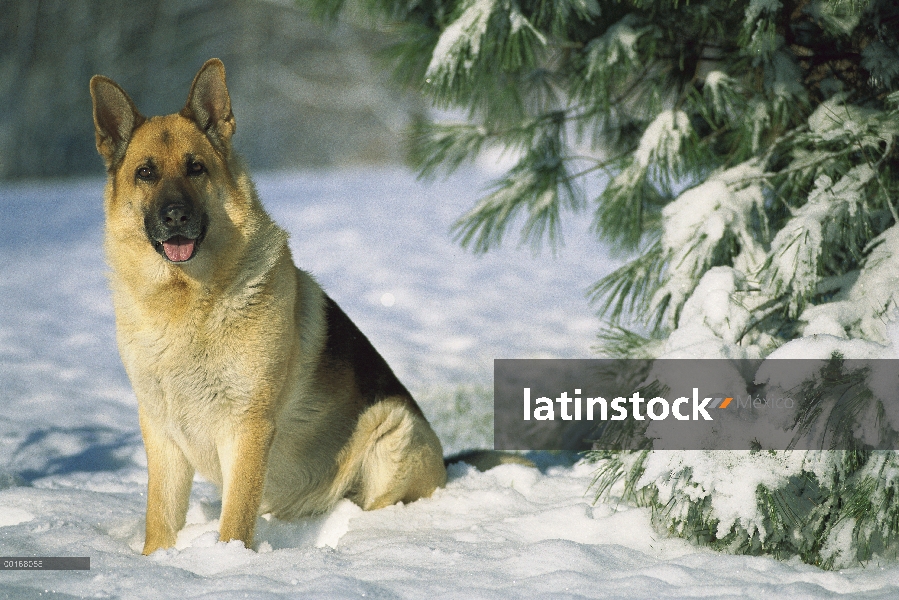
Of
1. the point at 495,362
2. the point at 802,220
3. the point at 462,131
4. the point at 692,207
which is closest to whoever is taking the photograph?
the point at 802,220

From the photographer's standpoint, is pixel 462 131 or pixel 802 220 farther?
pixel 462 131

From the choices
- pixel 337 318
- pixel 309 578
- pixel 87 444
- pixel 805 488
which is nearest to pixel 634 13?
pixel 337 318

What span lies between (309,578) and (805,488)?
143cm

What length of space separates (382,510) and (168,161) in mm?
1522

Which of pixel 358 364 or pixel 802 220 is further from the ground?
pixel 802 220

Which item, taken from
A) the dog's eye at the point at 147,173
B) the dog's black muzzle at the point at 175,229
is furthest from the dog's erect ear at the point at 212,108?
the dog's black muzzle at the point at 175,229

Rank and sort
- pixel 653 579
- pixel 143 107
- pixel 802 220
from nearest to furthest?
pixel 653 579 → pixel 802 220 → pixel 143 107

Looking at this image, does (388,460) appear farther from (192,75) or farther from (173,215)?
(192,75)

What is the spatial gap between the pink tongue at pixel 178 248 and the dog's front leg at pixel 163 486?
605 millimetres

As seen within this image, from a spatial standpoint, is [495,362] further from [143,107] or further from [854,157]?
[143,107]

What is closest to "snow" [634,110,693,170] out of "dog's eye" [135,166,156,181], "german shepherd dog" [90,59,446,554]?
"german shepherd dog" [90,59,446,554]

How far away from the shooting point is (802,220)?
2340 millimetres

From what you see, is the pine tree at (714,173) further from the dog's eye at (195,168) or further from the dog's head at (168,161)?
the dog's eye at (195,168)

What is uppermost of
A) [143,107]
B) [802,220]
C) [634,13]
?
[143,107]
